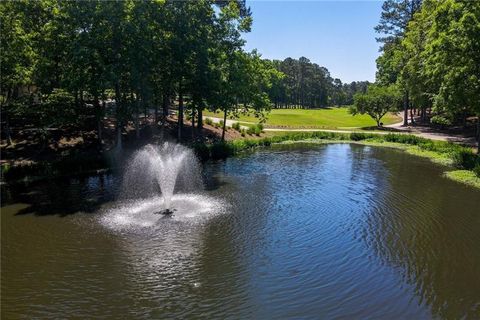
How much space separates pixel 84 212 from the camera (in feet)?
68.0

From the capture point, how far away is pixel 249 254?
619 inches

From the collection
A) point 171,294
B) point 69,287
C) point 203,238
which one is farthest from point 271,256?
point 69,287

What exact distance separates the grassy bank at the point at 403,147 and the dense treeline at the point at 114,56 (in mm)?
4540

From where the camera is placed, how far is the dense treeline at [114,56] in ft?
97.1

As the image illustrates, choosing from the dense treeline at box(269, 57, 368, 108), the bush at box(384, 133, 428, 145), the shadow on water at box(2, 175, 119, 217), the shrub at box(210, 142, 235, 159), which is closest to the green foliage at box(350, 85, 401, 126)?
the bush at box(384, 133, 428, 145)

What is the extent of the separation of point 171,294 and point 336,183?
61.0 ft

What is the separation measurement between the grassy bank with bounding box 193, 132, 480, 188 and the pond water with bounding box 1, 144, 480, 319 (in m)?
5.23

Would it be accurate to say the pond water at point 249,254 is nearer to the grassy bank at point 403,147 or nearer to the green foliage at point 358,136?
the grassy bank at point 403,147

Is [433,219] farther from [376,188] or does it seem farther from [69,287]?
[69,287]

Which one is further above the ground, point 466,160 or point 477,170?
point 466,160

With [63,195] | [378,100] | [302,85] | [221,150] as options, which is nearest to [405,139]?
[378,100]

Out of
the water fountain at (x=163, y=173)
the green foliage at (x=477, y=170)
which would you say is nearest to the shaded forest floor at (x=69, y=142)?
the water fountain at (x=163, y=173)

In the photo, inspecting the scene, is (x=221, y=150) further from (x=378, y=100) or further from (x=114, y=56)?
(x=378, y=100)

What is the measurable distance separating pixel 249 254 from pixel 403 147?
37.3m
